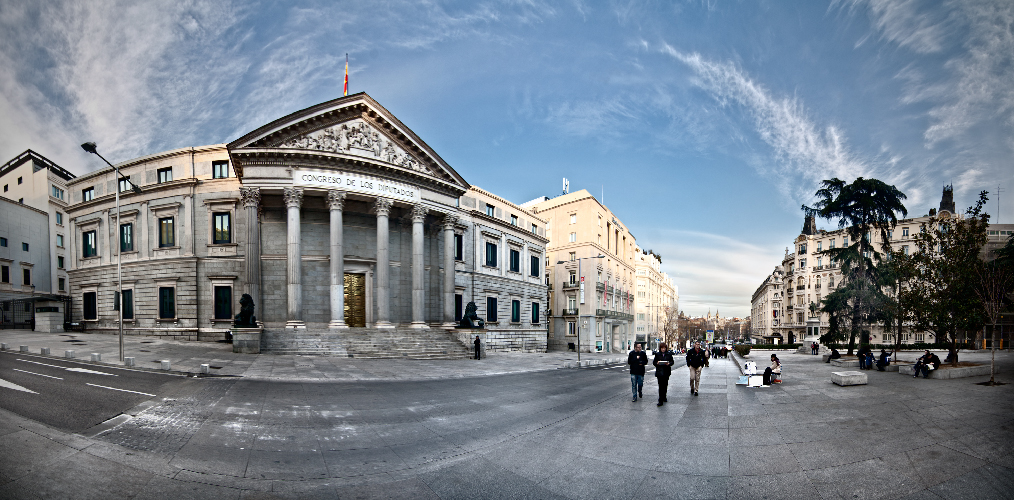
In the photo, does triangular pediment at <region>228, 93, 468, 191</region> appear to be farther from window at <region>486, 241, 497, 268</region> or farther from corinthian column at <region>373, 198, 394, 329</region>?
window at <region>486, 241, 497, 268</region>

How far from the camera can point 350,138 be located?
2841cm

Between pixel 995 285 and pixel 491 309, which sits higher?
pixel 995 285

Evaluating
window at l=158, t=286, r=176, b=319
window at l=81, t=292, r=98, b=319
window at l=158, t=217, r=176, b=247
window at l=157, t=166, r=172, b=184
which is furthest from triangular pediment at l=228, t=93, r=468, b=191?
window at l=81, t=292, r=98, b=319

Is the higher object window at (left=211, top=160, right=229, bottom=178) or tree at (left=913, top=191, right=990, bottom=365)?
window at (left=211, top=160, right=229, bottom=178)

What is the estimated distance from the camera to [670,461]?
661 centimetres

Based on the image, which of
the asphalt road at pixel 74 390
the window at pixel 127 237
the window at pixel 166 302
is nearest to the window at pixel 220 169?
the window at pixel 127 237

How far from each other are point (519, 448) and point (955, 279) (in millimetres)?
20780

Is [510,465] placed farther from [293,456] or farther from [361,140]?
[361,140]

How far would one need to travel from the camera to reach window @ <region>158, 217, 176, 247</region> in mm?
30547

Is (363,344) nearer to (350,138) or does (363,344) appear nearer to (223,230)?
(350,138)

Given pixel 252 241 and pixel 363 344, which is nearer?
pixel 363 344

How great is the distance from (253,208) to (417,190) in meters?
10.8

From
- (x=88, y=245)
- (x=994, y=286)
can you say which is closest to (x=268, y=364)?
(x=88, y=245)

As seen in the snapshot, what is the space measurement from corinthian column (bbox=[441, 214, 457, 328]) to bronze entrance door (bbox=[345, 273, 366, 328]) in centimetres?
616
